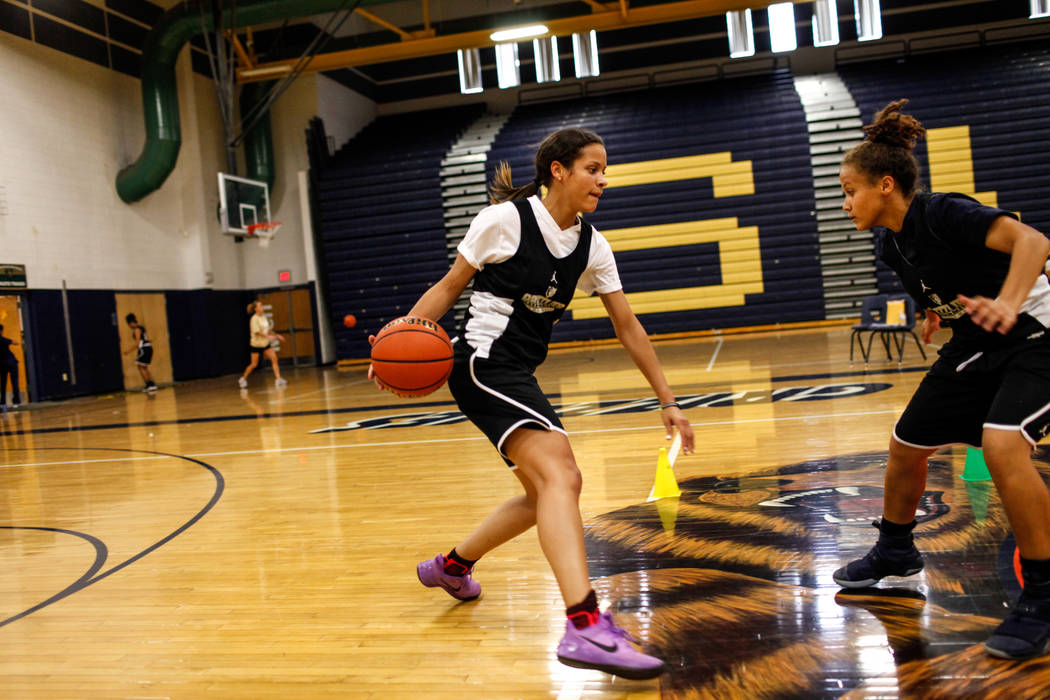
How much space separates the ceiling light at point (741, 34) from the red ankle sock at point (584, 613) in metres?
15.7

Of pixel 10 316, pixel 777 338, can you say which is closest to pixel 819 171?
pixel 777 338

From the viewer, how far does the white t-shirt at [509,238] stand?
A: 2.33 m

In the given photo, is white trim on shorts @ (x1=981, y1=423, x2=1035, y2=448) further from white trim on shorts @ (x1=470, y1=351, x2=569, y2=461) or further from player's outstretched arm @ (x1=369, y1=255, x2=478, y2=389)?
player's outstretched arm @ (x1=369, y1=255, x2=478, y2=389)

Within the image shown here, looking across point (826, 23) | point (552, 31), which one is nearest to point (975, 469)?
point (552, 31)

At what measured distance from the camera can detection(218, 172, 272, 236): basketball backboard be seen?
1506 cm

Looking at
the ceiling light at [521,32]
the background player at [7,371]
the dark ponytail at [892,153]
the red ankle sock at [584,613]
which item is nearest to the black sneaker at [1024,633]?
the red ankle sock at [584,613]

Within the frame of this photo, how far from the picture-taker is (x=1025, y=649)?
6.48 feet

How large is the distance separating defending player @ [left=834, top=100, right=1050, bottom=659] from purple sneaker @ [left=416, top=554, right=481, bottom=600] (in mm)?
1160

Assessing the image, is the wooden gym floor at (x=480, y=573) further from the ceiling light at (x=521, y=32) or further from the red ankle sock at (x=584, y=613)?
the ceiling light at (x=521, y=32)

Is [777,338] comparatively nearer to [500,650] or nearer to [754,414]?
[754,414]

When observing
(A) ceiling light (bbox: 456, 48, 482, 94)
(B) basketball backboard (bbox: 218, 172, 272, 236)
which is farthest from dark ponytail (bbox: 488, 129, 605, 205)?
(A) ceiling light (bbox: 456, 48, 482, 94)

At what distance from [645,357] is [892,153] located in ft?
2.89

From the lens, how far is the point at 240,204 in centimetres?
1584

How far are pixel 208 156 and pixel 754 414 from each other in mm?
14698
